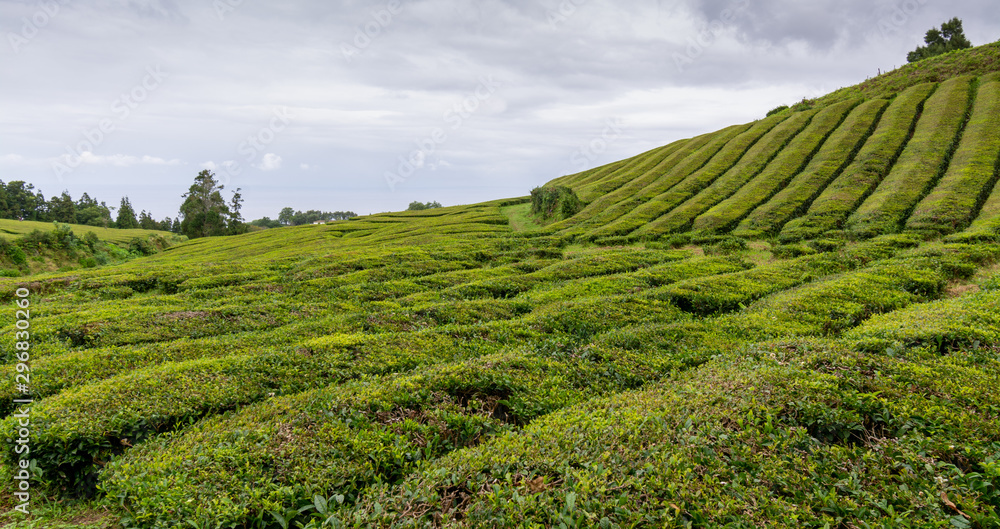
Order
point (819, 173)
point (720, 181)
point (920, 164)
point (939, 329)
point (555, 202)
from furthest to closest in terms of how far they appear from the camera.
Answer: point (555, 202), point (720, 181), point (819, 173), point (920, 164), point (939, 329)

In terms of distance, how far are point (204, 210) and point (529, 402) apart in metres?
122

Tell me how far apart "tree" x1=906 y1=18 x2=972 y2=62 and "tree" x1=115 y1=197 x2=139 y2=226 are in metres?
168

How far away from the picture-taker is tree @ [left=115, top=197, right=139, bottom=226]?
110 meters

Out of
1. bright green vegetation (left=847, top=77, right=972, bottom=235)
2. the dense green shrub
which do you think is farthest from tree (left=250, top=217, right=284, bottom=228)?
bright green vegetation (left=847, top=77, right=972, bottom=235)

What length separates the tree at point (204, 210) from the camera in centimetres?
10231

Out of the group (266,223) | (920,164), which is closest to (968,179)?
(920,164)

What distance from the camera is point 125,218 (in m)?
111

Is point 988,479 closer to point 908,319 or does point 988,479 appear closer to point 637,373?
point 637,373

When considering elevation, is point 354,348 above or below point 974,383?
above

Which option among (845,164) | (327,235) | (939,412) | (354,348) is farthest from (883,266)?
(327,235)

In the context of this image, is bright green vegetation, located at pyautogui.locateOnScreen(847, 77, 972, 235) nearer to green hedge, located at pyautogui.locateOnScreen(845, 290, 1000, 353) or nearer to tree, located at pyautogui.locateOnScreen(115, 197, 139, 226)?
green hedge, located at pyautogui.locateOnScreen(845, 290, 1000, 353)

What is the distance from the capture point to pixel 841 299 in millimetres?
14625

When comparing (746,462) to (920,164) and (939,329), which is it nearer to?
(939,329)

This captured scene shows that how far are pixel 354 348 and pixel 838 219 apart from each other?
35.8 m
